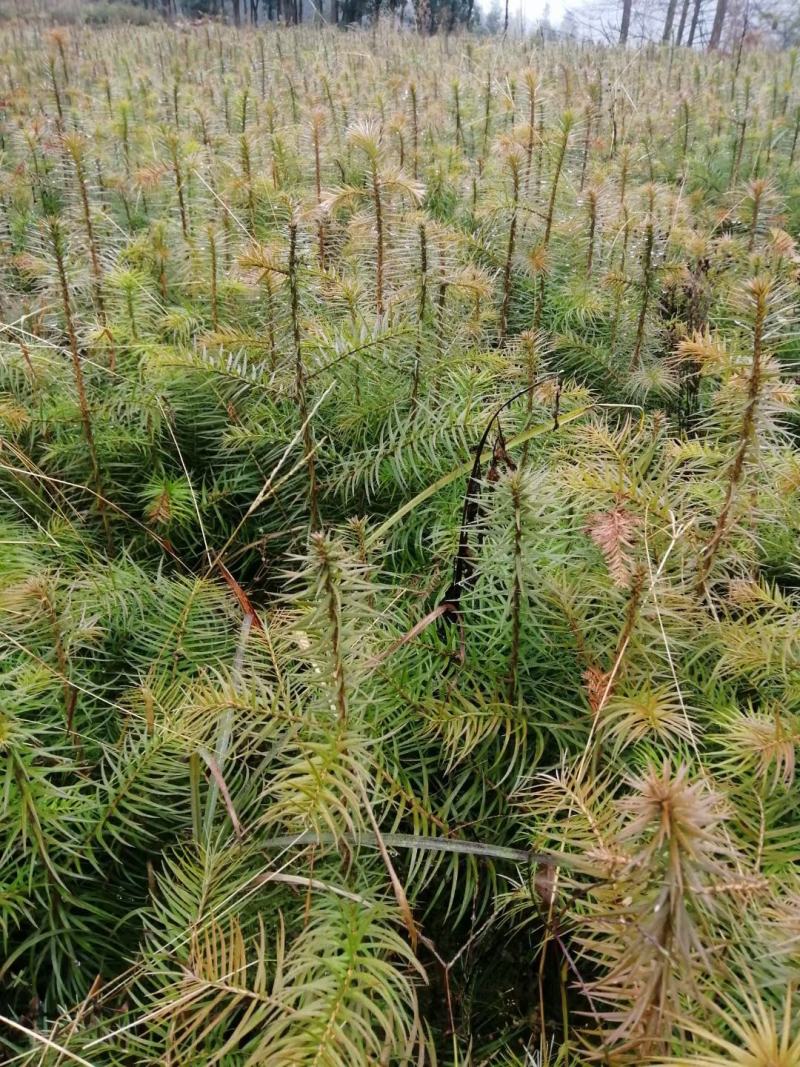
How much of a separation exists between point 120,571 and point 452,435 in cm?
81

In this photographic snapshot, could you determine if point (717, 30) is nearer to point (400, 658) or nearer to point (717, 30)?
point (717, 30)

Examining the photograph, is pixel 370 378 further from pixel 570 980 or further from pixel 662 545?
pixel 570 980

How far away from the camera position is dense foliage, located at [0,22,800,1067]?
37.4 inches

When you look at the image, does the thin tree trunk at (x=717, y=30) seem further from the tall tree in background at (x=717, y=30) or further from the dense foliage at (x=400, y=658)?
the dense foliage at (x=400, y=658)

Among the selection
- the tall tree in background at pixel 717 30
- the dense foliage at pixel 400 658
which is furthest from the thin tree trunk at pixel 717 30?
the dense foliage at pixel 400 658

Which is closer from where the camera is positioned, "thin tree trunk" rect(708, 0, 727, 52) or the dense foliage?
the dense foliage

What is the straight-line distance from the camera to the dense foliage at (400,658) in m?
0.95

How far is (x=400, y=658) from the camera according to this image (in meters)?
1.42

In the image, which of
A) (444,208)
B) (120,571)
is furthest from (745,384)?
(444,208)

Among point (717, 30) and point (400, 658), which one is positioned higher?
point (717, 30)

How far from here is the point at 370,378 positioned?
6.46ft

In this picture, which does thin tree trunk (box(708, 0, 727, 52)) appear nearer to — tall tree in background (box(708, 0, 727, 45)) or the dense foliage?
tall tree in background (box(708, 0, 727, 45))

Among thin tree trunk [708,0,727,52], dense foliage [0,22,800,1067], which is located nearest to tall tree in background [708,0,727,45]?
thin tree trunk [708,0,727,52]

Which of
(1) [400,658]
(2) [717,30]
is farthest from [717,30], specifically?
(1) [400,658]
